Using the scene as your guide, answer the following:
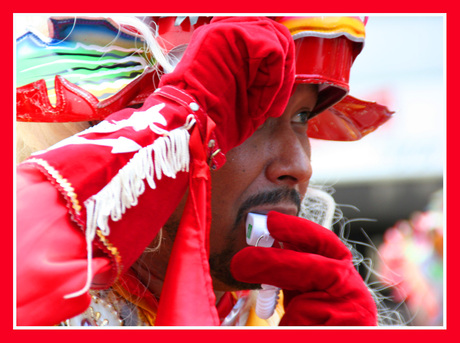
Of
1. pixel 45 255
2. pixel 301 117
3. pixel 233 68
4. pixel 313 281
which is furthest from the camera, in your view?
pixel 301 117

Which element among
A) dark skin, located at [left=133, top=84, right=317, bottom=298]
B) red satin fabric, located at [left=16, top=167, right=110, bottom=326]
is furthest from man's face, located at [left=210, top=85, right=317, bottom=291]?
red satin fabric, located at [left=16, top=167, right=110, bottom=326]

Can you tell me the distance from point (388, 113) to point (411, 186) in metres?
2.36

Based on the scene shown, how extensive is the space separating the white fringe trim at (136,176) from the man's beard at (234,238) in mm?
350

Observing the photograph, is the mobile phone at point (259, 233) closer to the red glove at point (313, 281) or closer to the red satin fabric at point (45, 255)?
the red glove at point (313, 281)

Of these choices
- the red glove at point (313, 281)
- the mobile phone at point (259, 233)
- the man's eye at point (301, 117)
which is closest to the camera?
the red glove at point (313, 281)

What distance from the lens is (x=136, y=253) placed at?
30.3 inches

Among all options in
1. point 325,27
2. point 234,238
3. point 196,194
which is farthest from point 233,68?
point 234,238

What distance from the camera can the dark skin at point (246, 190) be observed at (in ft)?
3.79

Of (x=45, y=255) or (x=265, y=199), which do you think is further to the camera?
(x=265, y=199)

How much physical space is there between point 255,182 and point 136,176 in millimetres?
455

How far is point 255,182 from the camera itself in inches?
45.8

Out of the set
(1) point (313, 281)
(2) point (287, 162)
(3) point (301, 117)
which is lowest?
(1) point (313, 281)

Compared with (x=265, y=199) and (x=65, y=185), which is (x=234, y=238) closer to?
(x=265, y=199)

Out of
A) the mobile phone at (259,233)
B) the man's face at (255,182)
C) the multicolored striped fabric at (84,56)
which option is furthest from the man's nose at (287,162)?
the multicolored striped fabric at (84,56)
